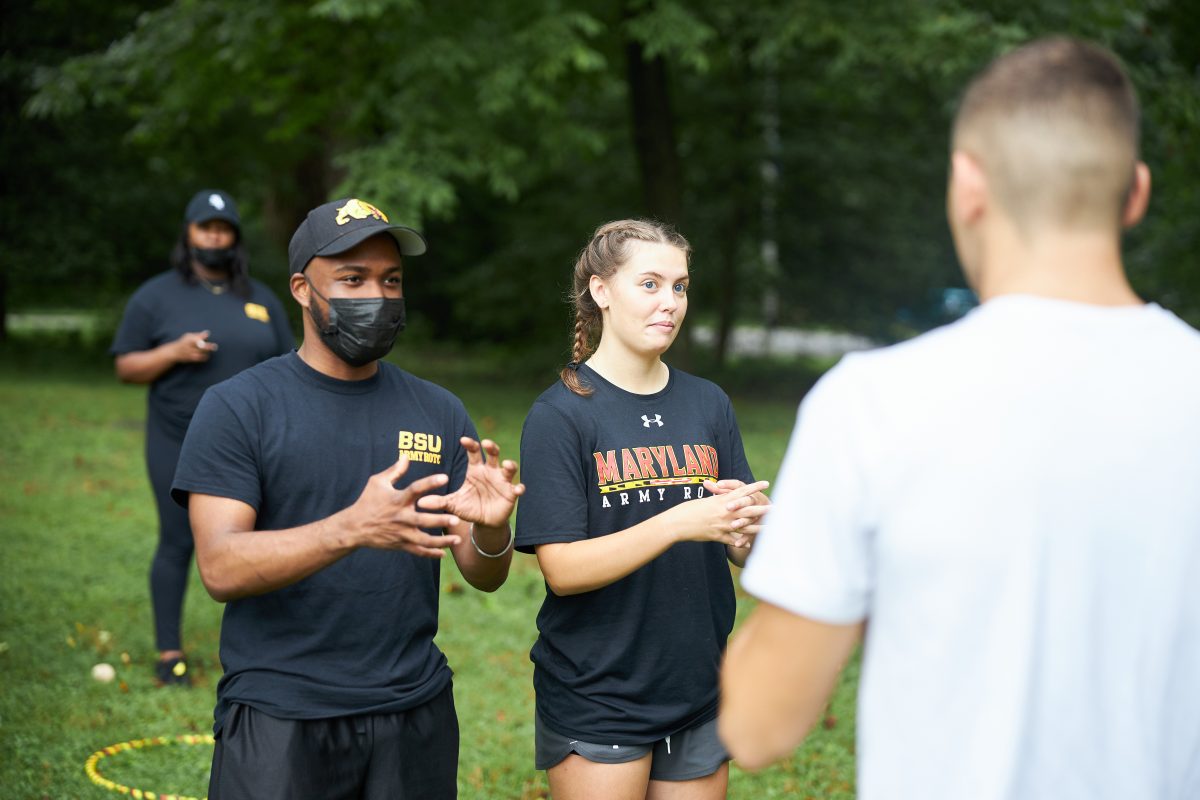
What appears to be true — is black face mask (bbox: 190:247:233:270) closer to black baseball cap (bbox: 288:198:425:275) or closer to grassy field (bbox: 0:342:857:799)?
grassy field (bbox: 0:342:857:799)

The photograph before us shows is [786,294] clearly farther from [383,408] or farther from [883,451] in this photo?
[883,451]

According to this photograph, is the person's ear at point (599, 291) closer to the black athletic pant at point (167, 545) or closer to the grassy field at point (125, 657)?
the grassy field at point (125, 657)

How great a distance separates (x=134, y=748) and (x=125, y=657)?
55.1 inches

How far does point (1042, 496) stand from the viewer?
176 cm

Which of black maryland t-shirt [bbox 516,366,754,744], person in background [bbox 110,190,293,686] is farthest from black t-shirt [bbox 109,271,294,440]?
black maryland t-shirt [bbox 516,366,754,744]

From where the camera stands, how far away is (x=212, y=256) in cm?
698

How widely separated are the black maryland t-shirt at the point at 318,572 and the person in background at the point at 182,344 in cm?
357

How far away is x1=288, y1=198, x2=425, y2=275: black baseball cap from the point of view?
3453mm

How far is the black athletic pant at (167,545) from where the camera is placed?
684 cm

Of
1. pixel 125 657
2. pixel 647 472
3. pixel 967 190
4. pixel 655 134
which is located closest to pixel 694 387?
pixel 647 472

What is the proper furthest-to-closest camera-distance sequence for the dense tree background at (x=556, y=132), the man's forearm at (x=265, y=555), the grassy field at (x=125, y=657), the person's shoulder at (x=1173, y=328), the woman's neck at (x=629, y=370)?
the dense tree background at (x=556, y=132)
the grassy field at (x=125, y=657)
the woman's neck at (x=629, y=370)
the man's forearm at (x=265, y=555)
the person's shoulder at (x=1173, y=328)

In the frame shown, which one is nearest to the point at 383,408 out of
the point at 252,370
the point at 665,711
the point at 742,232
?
the point at 252,370

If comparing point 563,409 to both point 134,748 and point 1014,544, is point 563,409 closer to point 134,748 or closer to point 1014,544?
point 1014,544

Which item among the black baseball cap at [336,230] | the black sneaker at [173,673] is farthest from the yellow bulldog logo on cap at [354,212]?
the black sneaker at [173,673]
